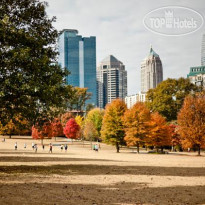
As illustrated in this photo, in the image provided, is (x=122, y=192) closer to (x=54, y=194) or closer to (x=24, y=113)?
(x=54, y=194)

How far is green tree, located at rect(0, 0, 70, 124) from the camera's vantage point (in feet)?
65.6

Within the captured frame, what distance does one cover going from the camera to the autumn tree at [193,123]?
50.8 meters

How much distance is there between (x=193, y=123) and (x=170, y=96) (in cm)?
2300

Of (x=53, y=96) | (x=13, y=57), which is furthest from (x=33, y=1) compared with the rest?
(x=53, y=96)

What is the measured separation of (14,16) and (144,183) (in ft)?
50.8

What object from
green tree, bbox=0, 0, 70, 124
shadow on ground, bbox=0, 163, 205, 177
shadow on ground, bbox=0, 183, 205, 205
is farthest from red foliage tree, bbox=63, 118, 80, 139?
shadow on ground, bbox=0, 183, 205, 205

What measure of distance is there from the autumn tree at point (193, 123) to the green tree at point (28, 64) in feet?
112

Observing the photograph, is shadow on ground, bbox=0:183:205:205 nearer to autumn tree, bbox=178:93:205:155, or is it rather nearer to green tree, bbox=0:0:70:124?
green tree, bbox=0:0:70:124

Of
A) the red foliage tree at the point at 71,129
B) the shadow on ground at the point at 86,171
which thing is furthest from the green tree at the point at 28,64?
the red foliage tree at the point at 71,129

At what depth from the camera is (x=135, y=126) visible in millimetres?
55031

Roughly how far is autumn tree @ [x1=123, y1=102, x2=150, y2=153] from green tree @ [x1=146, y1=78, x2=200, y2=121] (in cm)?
1931

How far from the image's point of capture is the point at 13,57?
19875mm

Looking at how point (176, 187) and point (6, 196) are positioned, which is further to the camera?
point (176, 187)

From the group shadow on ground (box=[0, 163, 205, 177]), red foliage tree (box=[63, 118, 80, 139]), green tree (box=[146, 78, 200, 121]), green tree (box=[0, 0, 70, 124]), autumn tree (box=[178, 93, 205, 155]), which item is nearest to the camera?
green tree (box=[0, 0, 70, 124])
